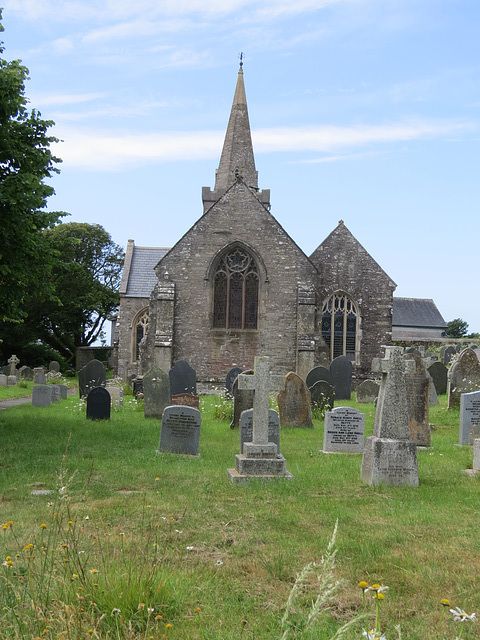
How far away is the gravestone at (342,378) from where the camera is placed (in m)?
19.7

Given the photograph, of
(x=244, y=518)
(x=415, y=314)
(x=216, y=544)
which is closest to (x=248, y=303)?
(x=244, y=518)

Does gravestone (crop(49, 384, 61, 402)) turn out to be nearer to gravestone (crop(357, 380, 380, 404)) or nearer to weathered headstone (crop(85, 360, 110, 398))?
weathered headstone (crop(85, 360, 110, 398))

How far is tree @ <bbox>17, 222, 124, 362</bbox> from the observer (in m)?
40.4

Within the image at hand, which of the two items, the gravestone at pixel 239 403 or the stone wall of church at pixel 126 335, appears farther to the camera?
the stone wall of church at pixel 126 335

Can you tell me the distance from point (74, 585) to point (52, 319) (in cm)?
3954

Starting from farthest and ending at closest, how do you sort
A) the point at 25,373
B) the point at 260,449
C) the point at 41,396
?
the point at 25,373 → the point at 41,396 → the point at 260,449

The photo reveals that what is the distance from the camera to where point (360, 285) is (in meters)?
26.2

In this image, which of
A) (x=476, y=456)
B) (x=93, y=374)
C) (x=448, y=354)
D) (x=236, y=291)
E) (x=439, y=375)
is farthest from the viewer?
(x=448, y=354)

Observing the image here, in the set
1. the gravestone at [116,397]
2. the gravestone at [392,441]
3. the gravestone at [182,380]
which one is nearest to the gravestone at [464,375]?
the gravestone at [392,441]

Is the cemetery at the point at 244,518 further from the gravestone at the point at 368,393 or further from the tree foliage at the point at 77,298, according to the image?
the tree foliage at the point at 77,298

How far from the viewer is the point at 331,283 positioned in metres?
26.2

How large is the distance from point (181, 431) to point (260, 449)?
88.5 inches

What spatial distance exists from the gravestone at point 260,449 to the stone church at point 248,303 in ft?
49.9

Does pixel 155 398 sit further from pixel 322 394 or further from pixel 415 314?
pixel 415 314
